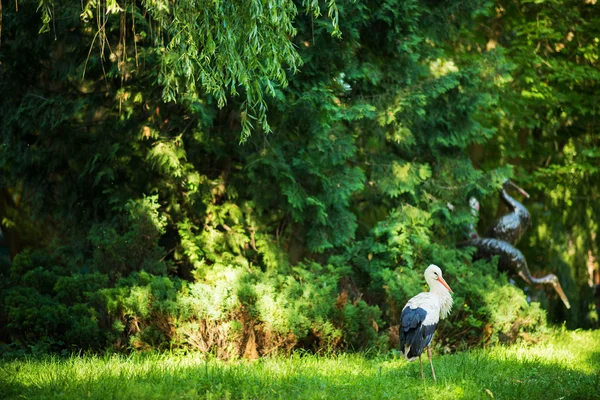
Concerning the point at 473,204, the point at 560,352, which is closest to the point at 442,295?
the point at 560,352

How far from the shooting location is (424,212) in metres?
12.6

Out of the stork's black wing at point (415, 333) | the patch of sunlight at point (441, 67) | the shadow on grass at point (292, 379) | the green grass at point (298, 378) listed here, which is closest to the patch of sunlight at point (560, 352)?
the green grass at point (298, 378)

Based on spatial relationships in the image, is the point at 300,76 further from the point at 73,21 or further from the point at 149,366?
the point at 149,366

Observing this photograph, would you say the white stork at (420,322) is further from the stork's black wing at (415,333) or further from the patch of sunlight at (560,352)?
the patch of sunlight at (560,352)

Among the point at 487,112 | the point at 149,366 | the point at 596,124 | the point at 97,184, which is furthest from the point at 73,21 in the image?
the point at 596,124

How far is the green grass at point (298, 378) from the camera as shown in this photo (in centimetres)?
641

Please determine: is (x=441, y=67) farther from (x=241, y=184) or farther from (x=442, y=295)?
(x=442, y=295)

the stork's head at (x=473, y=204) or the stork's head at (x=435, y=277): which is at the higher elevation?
the stork's head at (x=473, y=204)

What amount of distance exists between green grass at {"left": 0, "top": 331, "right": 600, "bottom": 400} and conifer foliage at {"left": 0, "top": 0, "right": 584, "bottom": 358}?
74 cm

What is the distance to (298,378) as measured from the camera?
714cm

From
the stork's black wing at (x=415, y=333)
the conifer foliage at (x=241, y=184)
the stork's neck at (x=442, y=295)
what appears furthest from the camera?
the conifer foliage at (x=241, y=184)

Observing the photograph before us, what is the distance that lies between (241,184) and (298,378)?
5.80m

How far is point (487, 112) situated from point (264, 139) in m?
6.44

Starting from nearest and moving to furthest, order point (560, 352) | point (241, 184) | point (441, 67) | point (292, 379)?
point (292, 379) → point (560, 352) → point (241, 184) → point (441, 67)
